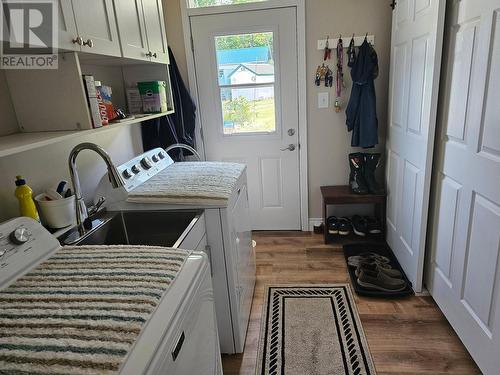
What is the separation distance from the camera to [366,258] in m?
2.54

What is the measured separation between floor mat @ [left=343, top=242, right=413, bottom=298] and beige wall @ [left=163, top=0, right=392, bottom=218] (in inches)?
20.5

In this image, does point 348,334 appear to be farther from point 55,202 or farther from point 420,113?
point 55,202

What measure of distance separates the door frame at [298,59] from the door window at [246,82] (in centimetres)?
21

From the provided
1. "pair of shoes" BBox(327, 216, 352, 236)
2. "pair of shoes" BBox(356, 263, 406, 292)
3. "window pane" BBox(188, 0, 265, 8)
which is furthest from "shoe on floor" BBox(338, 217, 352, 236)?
"window pane" BBox(188, 0, 265, 8)

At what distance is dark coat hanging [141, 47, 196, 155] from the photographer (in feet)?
8.57

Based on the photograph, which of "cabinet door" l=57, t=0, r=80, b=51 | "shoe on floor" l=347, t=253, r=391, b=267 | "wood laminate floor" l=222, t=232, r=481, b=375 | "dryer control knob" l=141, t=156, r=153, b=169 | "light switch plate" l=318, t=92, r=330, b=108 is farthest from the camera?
"light switch plate" l=318, t=92, r=330, b=108

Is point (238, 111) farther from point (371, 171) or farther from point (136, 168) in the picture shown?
point (136, 168)

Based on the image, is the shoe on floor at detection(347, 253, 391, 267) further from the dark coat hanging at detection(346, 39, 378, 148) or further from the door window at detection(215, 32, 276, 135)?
the door window at detection(215, 32, 276, 135)

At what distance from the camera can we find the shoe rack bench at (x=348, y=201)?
2.81m

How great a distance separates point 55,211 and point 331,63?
2.30 m

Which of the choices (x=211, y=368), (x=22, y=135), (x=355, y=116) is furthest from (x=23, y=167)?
(x=355, y=116)

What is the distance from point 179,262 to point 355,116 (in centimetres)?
218

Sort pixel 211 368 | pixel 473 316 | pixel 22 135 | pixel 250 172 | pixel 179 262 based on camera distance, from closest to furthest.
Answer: pixel 179 262
pixel 211 368
pixel 22 135
pixel 473 316
pixel 250 172

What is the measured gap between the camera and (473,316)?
1.65 meters
